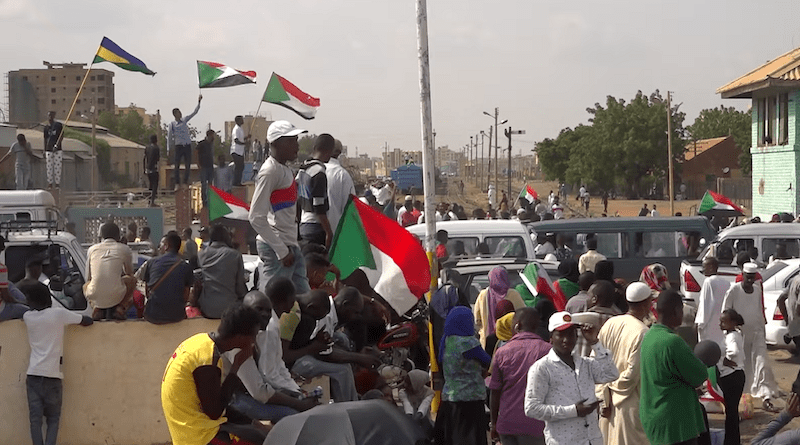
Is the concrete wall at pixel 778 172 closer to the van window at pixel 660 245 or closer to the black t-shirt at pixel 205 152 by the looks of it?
the van window at pixel 660 245

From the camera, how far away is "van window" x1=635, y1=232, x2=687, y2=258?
21.6 m

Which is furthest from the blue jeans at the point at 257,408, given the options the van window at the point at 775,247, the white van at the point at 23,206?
the van window at the point at 775,247

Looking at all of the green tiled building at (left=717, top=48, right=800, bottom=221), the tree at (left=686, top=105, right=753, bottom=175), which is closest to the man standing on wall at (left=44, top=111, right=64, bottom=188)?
the green tiled building at (left=717, top=48, right=800, bottom=221)

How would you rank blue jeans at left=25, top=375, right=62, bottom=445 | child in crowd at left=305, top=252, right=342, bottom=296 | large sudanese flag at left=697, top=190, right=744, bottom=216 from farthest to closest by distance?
1. large sudanese flag at left=697, top=190, right=744, bottom=216
2. blue jeans at left=25, top=375, right=62, bottom=445
3. child in crowd at left=305, top=252, right=342, bottom=296

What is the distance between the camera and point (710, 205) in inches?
1083

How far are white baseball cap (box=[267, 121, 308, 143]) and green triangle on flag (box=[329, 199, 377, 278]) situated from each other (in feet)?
3.81

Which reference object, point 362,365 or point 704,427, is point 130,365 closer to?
point 362,365

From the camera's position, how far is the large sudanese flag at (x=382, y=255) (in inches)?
372

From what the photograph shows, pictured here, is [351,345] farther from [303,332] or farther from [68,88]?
[68,88]

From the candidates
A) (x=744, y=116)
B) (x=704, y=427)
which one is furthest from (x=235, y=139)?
(x=744, y=116)

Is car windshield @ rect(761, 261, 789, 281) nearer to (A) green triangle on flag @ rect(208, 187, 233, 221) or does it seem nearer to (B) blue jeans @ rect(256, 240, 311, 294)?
(A) green triangle on flag @ rect(208, 187, 233, 221)

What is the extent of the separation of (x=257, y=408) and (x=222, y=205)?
8174 mm

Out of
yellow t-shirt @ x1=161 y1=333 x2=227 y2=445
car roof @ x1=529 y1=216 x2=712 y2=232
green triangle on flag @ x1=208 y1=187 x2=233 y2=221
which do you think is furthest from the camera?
car roof @ x1=529 y1=216 x2=712 y2=232

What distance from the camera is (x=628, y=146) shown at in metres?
78.5
